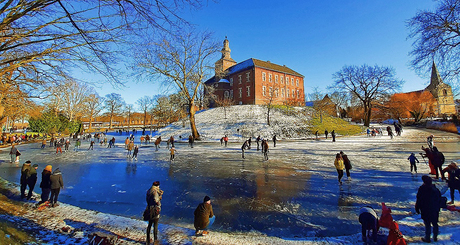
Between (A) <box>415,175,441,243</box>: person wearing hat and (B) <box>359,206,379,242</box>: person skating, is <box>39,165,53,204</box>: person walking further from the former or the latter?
(A) <box>415,175,441,243</box>: person wearing hat

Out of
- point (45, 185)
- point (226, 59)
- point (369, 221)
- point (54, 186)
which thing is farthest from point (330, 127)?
point (45, 185)

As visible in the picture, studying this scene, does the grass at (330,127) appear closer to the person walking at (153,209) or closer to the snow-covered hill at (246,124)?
the snow-covered hill at (246,124)

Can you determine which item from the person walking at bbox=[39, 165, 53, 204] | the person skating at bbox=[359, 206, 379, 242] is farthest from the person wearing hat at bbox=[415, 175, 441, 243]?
the person walking at bbox=[39, 165, 53, 204]

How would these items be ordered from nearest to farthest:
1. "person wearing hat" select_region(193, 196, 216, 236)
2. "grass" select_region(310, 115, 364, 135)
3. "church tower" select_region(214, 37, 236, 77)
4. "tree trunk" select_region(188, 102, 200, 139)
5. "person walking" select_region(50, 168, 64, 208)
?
"person wearing hat" select_region(193, 196, 216, 236), "person walking" select_region(50, 168, 64, 208), "tree trunk" select_region(188, 102, 200, 139), "grass" select_region(310, 115, 364, 135), "church tower" select_region(214, 37, 236, 77)

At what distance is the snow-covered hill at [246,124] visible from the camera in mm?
31609

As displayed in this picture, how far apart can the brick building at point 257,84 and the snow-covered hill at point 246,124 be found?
252 inches

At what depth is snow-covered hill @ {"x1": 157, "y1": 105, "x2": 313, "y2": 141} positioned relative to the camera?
Result: 104ft

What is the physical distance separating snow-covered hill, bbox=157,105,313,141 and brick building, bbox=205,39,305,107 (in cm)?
640

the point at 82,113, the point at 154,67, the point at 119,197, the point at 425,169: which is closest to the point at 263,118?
the point at 154,67

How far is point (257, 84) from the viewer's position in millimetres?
48531

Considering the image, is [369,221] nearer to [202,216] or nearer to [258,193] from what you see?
[202,216]

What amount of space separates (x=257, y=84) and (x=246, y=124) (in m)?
17.8

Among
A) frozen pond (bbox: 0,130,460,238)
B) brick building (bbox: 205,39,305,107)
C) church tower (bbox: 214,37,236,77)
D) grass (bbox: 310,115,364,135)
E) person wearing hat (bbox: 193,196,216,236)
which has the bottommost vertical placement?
frozen pond (bbox: 0,130,460,238)

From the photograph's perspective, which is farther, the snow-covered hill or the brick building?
the brick building
